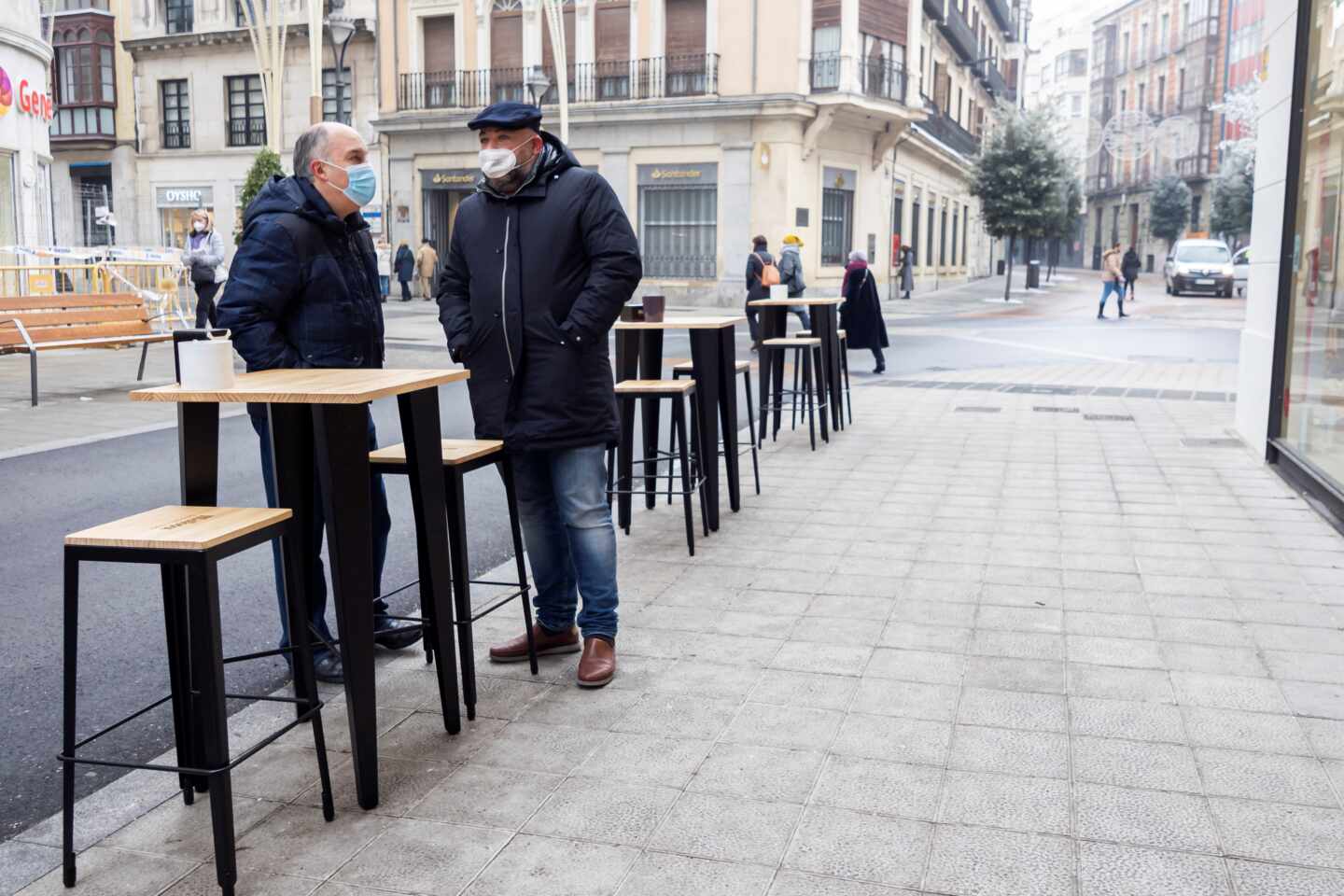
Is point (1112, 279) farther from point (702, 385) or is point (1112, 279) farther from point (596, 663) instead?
point (596, 663)

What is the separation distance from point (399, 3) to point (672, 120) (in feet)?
30.2

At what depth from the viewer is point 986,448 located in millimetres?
9727

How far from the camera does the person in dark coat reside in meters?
14.6

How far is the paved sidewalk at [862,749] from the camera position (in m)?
3.02

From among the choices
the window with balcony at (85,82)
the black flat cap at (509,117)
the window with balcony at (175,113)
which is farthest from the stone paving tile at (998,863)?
the window with balcony at (85,82)

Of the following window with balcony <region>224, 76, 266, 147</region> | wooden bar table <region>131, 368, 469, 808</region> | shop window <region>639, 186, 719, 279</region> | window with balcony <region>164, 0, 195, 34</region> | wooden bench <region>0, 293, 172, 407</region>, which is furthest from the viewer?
window with balcony <region>164, 0, 195, 34</region>

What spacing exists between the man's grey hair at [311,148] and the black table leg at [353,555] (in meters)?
1.18

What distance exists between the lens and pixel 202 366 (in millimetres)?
3338

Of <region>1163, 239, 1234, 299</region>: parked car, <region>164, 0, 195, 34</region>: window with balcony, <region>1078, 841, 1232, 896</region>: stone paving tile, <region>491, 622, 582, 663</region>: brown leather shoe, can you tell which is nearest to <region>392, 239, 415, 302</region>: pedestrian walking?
<region>164, 0, 195, 34</region>: window with balcony

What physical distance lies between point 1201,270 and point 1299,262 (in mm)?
33055

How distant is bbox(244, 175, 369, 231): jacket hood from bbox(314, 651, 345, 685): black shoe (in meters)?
1.47

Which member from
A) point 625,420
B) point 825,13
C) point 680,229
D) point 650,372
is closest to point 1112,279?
point 825,13

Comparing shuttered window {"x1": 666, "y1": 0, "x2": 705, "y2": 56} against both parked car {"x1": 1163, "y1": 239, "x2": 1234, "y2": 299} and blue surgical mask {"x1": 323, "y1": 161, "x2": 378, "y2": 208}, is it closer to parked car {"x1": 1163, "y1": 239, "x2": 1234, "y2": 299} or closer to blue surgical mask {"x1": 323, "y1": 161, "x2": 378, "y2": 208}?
parked car {"x1": 1163, "y1": 239, "x2": 1234, "y2": 299}

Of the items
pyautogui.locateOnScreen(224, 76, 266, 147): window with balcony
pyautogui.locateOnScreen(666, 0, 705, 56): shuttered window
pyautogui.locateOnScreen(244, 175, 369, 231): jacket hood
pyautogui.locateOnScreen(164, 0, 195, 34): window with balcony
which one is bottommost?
pyautogui.locateOnScreen(244, 175, 369, 231): jacket hood
